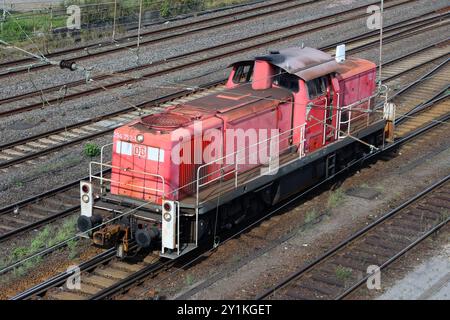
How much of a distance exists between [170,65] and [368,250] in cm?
1488

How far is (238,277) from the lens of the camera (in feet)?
42.5

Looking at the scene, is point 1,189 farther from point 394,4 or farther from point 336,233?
point 394,4

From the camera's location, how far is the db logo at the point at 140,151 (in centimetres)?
1333

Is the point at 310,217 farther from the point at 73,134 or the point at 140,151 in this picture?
the point at 73,134

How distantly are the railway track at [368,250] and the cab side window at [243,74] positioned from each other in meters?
4.17

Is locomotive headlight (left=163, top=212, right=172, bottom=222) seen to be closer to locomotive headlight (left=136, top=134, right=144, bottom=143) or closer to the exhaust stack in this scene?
locomotive headlight (left=136, top=134, right=144, bottom=143)

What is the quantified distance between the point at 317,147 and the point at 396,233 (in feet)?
9.10

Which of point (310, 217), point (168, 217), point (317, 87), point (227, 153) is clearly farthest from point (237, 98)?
point (168, 217)

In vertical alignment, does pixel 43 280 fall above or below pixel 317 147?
below

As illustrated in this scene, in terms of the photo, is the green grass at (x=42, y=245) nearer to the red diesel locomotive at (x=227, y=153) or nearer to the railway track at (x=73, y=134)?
the red diesel locomotive at (x=227, y=153)

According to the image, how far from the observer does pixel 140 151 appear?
43.9 feet

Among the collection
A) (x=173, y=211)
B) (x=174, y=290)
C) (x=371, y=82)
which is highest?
(x=371, y=82)

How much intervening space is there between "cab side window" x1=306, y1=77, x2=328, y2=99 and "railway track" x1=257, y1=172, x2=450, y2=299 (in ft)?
9.69
